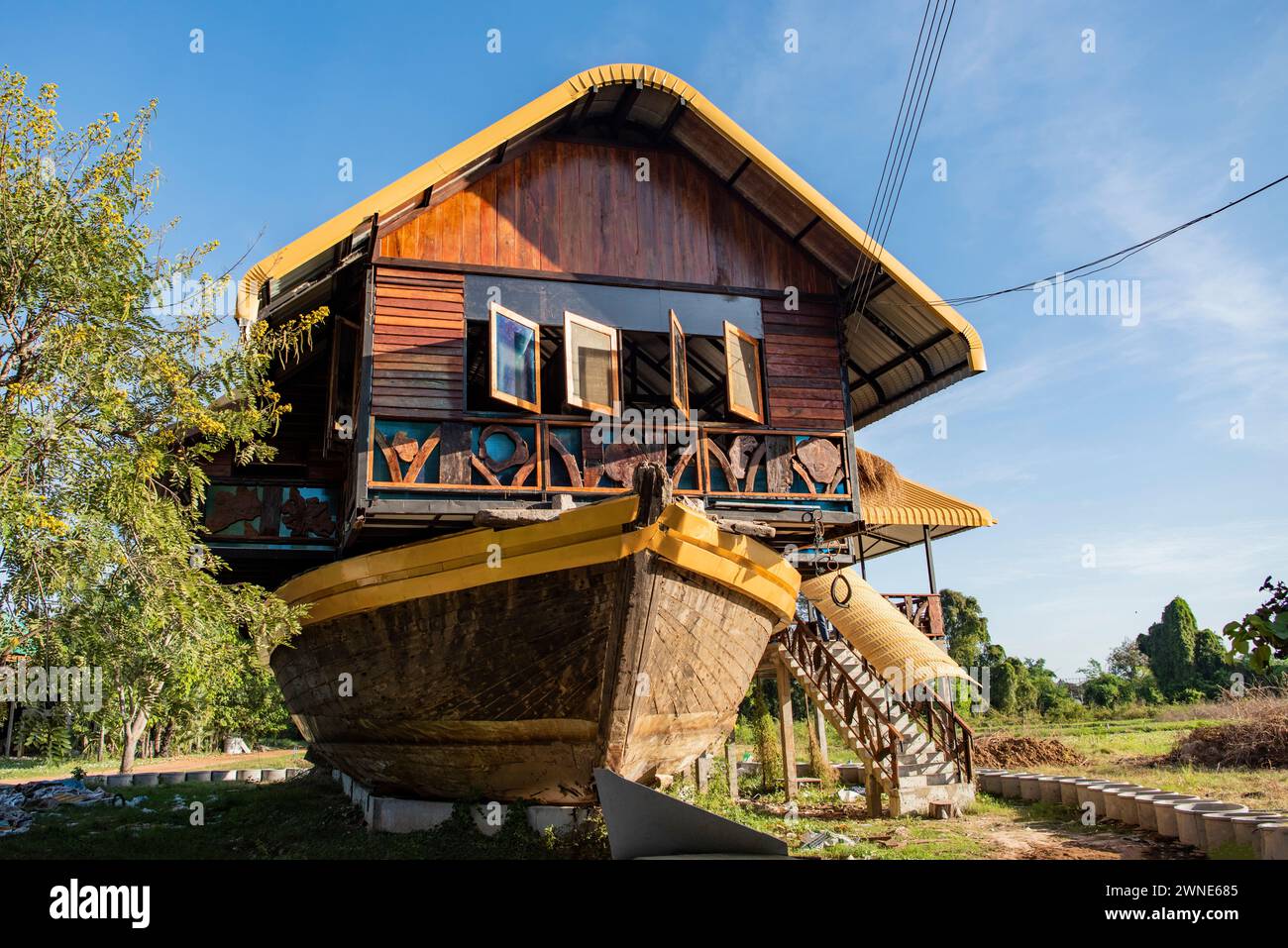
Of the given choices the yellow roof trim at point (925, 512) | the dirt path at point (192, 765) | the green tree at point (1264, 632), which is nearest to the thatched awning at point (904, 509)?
the yellow roof trim at point (925, 512)

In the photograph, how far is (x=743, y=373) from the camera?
32.1 feet

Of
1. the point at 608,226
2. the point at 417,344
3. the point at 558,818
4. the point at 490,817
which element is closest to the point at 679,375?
the point at 608,226

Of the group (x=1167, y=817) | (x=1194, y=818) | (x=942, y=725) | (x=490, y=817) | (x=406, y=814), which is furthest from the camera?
(x=942, y=725)

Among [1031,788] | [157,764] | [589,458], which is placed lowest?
[157,764]

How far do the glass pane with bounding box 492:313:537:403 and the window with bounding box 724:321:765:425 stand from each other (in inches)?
81.0

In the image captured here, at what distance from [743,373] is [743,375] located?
0.08 feet

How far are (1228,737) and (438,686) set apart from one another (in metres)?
14.3

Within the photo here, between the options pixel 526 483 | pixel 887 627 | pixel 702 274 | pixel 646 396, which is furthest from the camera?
pixel 646 396

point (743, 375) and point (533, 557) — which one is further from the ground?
point (743, 375)

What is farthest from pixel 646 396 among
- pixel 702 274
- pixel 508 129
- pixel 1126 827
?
pixel 1126 827

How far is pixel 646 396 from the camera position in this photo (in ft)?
48.8

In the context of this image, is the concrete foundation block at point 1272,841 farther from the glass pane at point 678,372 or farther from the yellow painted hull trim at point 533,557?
the glass pane at point 678,372

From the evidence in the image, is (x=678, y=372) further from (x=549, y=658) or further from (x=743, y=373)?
(x=549, y=658)
